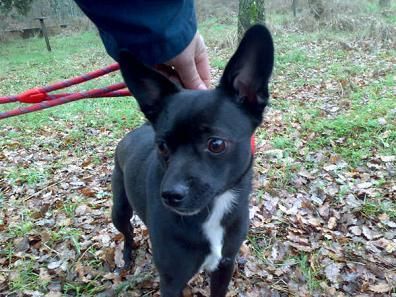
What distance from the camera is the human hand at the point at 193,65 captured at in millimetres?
2211

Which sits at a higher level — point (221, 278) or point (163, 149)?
point (163, 149)

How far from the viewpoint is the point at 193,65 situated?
233 cm

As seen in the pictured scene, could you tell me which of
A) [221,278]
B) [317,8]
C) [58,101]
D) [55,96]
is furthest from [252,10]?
[221,278]

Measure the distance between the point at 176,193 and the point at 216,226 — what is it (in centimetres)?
55

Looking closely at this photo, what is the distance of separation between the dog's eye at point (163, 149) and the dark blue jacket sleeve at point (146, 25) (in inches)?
18.2

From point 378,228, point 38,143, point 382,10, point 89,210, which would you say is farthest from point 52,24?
point 378,228

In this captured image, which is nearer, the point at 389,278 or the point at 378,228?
the point at 389,278

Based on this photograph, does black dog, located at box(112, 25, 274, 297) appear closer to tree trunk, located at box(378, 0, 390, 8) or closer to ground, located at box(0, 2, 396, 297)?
ground, located at box(0, 2, 396, 297)

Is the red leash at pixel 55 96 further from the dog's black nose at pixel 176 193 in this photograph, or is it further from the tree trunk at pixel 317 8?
the tree trunk at pixel 317 8

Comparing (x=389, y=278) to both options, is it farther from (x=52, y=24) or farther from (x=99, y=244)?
(x=52, y=24)

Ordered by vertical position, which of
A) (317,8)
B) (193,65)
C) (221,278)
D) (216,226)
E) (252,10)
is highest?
(193,65)

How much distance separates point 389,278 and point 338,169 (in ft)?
5.49

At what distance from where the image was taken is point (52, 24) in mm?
25719

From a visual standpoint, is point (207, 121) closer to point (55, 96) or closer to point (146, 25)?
point (146, 25)
